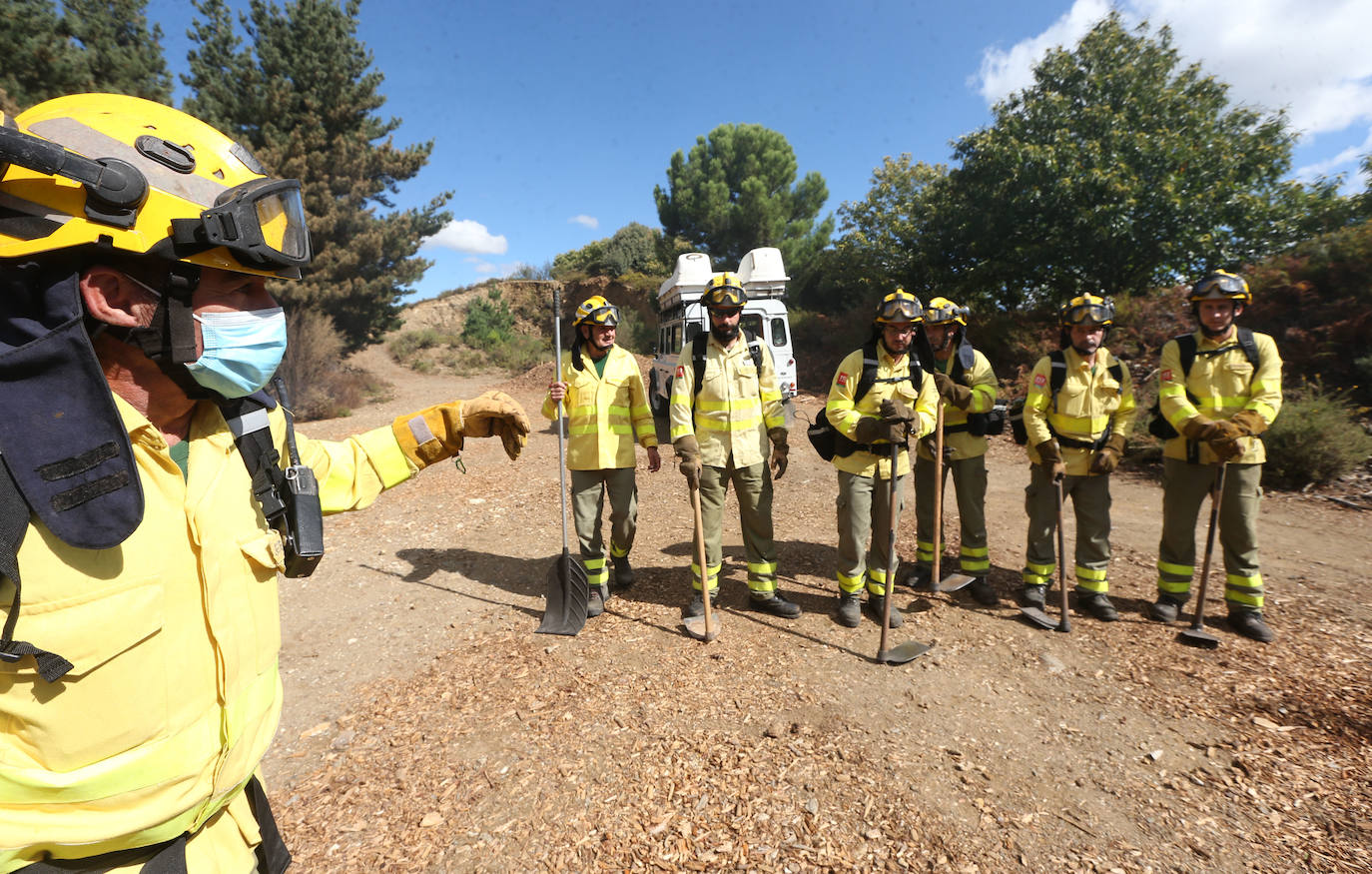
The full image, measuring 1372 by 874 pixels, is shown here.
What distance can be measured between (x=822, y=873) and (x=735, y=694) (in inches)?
48.8

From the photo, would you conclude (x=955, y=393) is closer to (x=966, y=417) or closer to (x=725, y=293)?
(x=966, y=417)

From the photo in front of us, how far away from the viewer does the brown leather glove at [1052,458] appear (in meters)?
4.43

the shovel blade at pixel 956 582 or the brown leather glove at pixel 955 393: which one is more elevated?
the brown leather glove at pixel 955 393

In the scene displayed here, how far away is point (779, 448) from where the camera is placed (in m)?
4.54

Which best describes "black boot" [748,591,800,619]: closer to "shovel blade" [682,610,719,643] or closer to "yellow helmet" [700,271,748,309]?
"shovel blade" [682,610,719,643]

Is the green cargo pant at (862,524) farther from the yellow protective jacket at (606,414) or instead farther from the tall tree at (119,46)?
the tall tree at (119,46)

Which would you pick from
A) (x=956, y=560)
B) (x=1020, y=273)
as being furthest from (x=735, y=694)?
(x=1020, y=273)

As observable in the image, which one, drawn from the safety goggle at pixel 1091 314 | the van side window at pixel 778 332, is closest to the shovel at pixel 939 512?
the safety goggle at pixel 1091 314

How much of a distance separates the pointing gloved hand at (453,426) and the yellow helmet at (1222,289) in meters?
4.59

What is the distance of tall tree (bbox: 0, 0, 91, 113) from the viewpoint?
11508 mm

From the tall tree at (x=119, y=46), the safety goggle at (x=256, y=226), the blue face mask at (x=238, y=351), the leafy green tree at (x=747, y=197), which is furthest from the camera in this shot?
the leafy green tree at (x=747, y=197)

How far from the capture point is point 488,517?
7168 millimetres

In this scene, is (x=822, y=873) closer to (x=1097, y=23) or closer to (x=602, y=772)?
(x=602, y=772)

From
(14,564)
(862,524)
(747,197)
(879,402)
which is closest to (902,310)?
(879,402)
